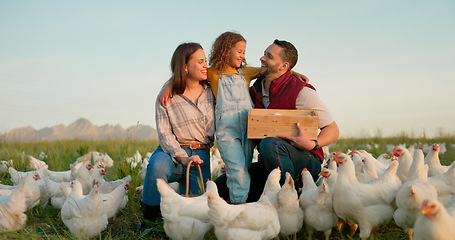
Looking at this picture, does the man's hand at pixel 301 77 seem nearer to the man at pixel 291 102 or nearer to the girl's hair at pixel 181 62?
the man at pixel 291 102

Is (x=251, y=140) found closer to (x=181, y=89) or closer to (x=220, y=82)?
(x=220, y=82)

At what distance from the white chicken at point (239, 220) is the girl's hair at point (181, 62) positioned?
64.1 inches

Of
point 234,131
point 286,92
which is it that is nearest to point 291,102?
point 286,92

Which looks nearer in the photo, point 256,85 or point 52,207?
point 256,85

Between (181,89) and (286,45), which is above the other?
(286,45)

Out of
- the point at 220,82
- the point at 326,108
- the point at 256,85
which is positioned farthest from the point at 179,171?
the point at 326,108

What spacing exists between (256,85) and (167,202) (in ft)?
6.07

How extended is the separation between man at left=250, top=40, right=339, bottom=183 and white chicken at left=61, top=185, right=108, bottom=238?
177 centimetres

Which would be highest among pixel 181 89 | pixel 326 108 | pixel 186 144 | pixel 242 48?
pixel 242 48

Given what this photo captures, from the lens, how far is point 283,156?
387cm

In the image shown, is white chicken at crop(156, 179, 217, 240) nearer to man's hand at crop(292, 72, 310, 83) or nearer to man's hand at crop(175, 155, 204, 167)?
man's hand at crop(175, 155, 204, 167)

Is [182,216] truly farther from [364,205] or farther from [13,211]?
[13,211]

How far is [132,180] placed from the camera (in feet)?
17.5

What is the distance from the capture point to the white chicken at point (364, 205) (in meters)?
3.22
